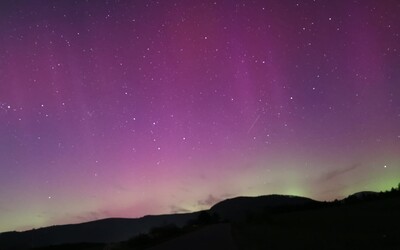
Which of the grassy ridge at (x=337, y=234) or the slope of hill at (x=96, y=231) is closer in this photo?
the grassy ridge at (x=337, y=234)

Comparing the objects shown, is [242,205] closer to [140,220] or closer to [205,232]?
[140,220]

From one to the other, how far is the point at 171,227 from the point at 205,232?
15.4 meters

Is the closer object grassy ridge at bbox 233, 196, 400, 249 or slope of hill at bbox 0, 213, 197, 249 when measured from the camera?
grassy ridge at bbox 233, 196, 400, 249

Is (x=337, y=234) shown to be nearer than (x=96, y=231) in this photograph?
Yes

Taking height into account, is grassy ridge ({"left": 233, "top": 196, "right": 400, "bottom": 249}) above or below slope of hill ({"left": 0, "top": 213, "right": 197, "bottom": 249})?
below

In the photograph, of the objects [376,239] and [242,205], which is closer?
[376,239]

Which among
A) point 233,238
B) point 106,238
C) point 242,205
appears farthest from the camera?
point 242,205

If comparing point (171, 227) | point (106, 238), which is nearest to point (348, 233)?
point (171, 227)

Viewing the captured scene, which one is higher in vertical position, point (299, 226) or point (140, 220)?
point (140, 220)

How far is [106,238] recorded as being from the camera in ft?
319

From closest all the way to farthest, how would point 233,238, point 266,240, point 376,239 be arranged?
point 376,239, point 266,240, point 233,238

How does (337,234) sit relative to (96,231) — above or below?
below

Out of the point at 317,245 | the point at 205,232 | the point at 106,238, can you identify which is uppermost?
the point at 106,238

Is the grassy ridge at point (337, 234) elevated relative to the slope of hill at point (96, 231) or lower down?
lower down
